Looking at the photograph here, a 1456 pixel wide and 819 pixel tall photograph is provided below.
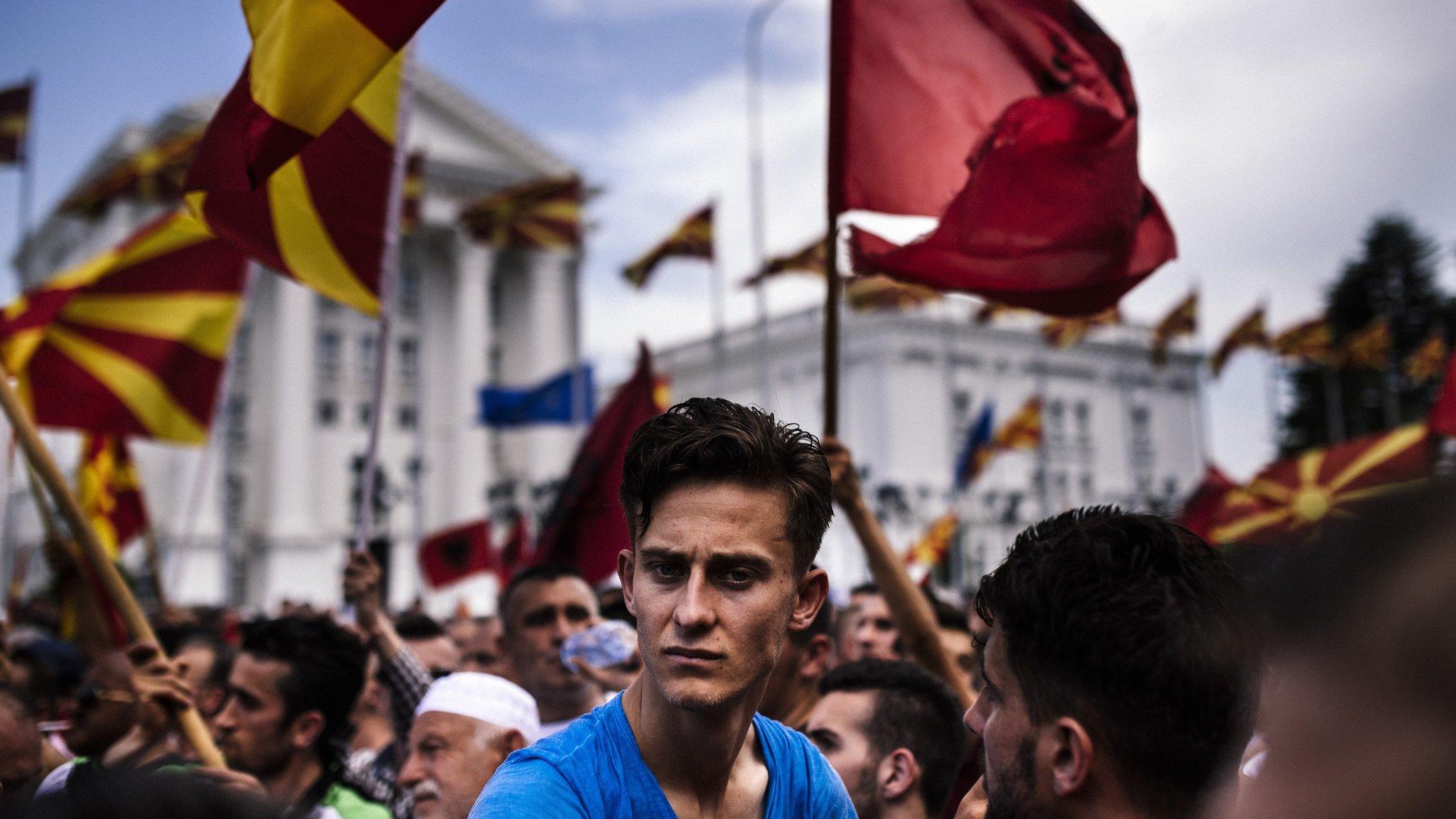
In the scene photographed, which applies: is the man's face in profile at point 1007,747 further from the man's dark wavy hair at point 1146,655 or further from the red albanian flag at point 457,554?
the red albanian flag at point 457,554

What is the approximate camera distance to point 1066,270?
4391mm

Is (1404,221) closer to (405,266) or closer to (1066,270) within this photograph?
(405,266)

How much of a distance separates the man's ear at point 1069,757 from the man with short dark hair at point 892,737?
67.7 inches

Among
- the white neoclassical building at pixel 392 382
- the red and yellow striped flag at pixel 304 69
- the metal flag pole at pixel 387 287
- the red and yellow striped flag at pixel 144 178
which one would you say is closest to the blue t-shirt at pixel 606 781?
the red and yellow striped flag at pixel 304 69

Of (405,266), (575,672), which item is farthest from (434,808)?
(405,266)

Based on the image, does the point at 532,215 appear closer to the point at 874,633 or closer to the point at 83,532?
the point at 874,633

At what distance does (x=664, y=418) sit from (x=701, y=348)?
2038 inches

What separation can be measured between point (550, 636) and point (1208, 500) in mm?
7780

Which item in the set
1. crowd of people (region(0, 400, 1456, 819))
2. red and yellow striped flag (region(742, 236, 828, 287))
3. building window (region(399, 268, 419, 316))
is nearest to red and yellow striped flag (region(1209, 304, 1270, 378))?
red and yellow striped flag (region(742, 236, 828, 287))

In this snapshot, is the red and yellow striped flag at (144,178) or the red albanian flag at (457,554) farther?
the red and yellow striped flag at (144,178)

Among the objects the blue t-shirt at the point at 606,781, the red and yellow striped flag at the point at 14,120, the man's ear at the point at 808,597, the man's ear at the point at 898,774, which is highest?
the red and yellow striped flag at the point at 14,120

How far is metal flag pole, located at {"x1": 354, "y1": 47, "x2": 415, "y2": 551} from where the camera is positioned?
200 inches

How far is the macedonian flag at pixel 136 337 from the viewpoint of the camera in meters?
7.13

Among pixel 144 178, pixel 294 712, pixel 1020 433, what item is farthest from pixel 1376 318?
pixel 294 712
